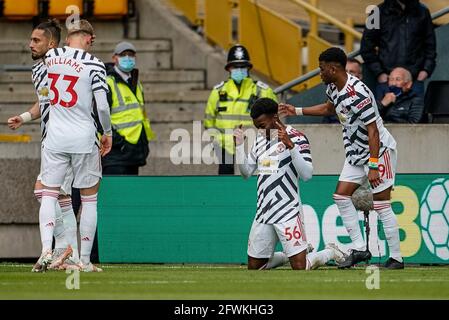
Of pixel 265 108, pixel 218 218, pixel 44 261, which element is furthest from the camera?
pixel 218 218

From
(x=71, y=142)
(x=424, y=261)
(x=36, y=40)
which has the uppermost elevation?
(x=36, y=40)

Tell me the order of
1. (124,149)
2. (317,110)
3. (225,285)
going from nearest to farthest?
(225,285)
(317,110)
(124,149)

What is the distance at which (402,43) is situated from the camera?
A: 20.1 m

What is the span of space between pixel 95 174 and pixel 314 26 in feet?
26.6

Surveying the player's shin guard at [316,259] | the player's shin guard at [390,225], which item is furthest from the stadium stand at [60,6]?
the player's shin guard at [316,259]

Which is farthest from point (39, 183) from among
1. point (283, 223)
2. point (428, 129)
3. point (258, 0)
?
point (258, 0)

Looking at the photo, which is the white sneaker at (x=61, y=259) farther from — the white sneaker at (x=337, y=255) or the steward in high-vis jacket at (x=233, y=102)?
the steward in high-vis jacket at (x=233, y=102)

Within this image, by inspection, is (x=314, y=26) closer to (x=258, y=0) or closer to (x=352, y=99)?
(x=258, y=0)

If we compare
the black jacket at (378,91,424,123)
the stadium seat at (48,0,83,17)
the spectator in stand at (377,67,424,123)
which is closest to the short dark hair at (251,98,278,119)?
the spectator in stand at (377,67,424,123)

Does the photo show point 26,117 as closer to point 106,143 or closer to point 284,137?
point 106,143

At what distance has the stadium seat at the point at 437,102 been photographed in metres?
20.0

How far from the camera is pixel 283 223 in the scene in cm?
1597

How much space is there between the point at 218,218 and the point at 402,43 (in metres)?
3.28

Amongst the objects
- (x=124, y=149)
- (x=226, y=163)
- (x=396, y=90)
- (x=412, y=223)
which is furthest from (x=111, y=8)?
(x=412, y=223)
